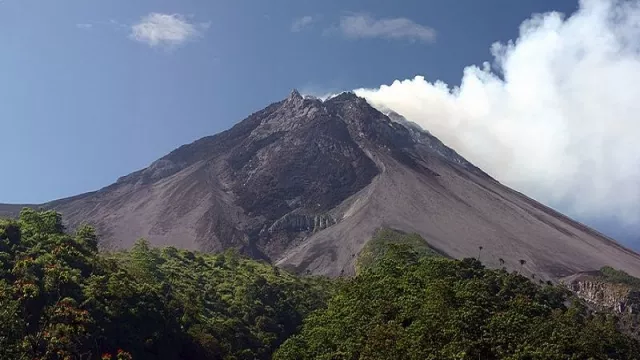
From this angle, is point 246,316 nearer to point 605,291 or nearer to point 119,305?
point 119,305

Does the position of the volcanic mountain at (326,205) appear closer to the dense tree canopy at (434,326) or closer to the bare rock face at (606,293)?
the bare rock face at (606,293)

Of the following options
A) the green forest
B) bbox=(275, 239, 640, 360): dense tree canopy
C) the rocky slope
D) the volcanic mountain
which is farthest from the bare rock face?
bbox=(275, 239, 640, 360): dense tree canopy

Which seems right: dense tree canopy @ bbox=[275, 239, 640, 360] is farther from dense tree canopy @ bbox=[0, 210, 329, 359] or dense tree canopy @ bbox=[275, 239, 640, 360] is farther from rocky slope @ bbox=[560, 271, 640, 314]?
rocky slope @ bbox=[560, 271, 640, 314]

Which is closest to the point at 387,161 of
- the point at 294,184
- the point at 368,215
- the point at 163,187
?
the point at 294,184

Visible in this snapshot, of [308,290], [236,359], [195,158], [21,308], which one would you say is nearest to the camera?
[21,308]

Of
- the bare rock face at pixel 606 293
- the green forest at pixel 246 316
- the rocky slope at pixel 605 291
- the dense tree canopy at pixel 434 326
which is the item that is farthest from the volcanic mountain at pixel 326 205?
the dense tree canopy at pixel 434 326

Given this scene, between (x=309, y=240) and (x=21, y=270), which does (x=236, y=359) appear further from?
(x=309, y=240)
